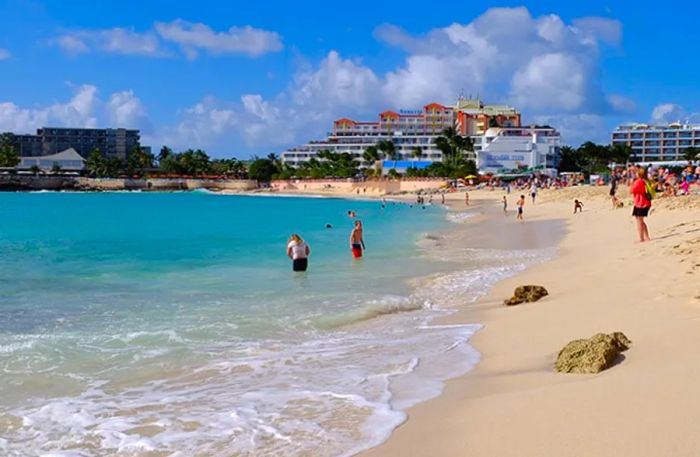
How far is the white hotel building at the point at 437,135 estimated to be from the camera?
13000 cm

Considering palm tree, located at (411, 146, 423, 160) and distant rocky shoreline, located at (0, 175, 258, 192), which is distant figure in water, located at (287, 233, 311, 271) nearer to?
palm tree, located at (411, 146, 423, 160)

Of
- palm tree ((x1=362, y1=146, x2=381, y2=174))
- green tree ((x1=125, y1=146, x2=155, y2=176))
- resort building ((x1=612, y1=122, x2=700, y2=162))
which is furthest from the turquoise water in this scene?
green tree ((x1=125, y1=146, x2=155, y2=176))

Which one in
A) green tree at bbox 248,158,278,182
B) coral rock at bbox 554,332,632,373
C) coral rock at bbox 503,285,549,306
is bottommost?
coral rock at bbox 503,285,549,306

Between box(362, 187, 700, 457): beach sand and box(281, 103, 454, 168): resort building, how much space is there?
15043 centimetres

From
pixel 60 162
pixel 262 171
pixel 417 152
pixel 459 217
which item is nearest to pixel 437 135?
pixel 417 152

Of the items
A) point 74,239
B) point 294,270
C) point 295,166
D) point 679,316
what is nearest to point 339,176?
point 295,166

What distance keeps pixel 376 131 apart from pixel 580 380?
16535 centimetres

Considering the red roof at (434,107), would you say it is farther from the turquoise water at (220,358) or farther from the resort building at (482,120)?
the turquoise water at (220,358)

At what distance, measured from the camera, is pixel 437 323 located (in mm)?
10289

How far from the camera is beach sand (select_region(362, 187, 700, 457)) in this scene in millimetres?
4539

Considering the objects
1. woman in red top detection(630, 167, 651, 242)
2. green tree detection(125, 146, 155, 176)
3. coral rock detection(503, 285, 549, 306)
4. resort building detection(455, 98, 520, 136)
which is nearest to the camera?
coral rock detection(503, 285, 549, 306)

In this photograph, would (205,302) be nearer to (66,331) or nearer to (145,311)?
(145,311)

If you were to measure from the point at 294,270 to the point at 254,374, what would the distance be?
10.1 metres

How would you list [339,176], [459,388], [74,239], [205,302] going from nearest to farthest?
1. [459,388]
2. [205,302]
3. [74,239]
4. [339,176]
